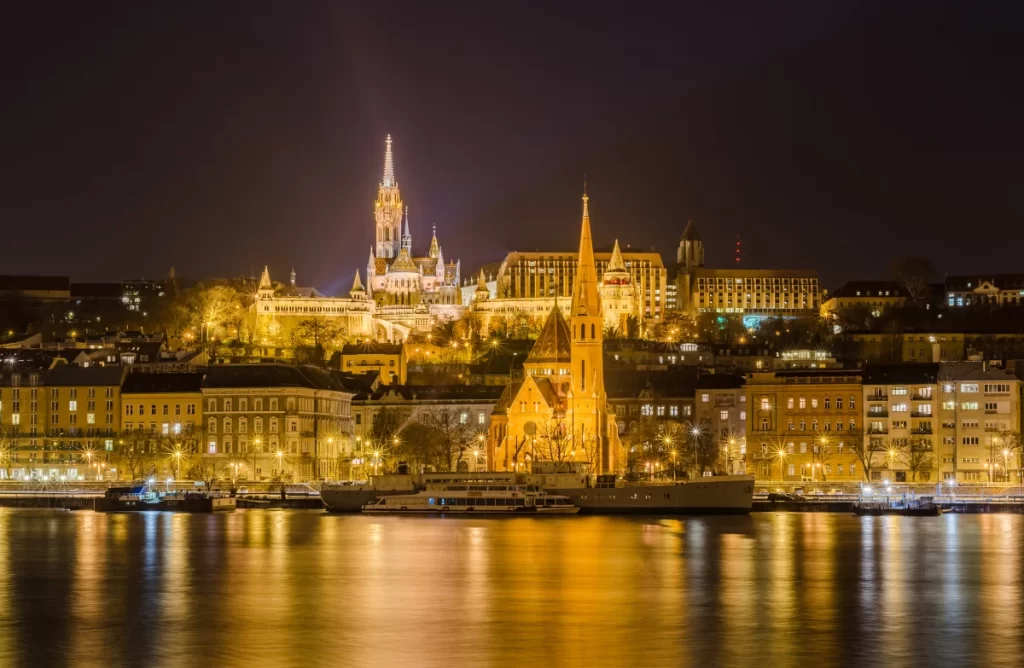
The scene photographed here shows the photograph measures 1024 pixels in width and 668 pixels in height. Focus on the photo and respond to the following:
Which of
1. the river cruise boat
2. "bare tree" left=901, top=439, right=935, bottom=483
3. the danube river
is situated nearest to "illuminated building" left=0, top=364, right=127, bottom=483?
the river cruise boat

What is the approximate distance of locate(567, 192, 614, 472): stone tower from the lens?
111250 millimetres

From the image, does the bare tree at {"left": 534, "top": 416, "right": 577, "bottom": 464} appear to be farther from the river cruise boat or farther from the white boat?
the river cruise boat

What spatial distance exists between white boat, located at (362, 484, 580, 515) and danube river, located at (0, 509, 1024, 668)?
11.4 m

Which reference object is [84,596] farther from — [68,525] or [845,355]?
[845,355]

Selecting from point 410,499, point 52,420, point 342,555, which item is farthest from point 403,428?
point 342,555

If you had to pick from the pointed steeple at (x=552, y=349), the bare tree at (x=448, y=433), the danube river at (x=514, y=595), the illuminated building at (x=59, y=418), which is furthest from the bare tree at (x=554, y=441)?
the illuminated building at (x=59, y=418)

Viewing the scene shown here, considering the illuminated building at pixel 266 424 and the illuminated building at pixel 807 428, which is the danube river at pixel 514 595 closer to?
the illuminated building at pixel 807 428

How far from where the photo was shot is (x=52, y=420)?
12350 centimetres

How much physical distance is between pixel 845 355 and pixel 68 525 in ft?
281

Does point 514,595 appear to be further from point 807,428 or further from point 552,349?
point 552,349

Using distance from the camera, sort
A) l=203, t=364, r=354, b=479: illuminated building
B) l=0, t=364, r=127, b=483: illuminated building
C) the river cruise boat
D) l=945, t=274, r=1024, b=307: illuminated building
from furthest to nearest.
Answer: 1. l=945, t=274, r=1024, b=307: illuminated building
2. l=0, t=364, r=127, b=483: illuminated building
3. l=203, t=364, r=354, b=479: illuminated building
4. the river cruise boat

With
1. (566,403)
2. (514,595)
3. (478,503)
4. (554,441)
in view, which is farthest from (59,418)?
(514,595)

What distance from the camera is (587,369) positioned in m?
114

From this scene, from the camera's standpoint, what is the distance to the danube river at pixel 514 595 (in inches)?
1710
